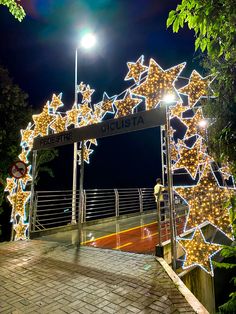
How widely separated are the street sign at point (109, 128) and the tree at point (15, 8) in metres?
3.34

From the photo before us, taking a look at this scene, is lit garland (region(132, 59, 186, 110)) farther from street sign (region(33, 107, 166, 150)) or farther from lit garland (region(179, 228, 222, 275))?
lit garland (region(179, 228, 222, 275))

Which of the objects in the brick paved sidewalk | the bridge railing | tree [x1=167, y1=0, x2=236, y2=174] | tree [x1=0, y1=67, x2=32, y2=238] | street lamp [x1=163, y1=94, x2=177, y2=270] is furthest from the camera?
tree [x1=0, y1=67, x2=32, y2=238]

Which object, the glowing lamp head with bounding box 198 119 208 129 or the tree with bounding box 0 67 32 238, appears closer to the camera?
the glowing lamp head with bounding box 198 119 208 129

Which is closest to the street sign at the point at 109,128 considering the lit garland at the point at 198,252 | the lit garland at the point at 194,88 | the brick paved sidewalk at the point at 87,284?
the lit garland at the point at 194,88

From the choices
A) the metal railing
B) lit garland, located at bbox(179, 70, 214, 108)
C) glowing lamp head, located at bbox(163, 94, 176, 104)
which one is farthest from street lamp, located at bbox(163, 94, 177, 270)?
the metal railing

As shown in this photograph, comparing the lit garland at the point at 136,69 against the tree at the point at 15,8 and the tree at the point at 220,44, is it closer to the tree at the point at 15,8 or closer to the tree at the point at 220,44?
the tree at the point at 15,8

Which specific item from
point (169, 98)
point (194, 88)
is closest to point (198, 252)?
point (169, 98)

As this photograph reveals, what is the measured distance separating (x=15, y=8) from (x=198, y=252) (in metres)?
6.60

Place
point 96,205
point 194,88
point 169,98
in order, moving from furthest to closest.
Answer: point 96,205
point 169,98
point 194,88

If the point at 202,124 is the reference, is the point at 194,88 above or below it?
above

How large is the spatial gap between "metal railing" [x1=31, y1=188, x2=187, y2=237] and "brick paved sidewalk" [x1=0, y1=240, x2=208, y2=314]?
9.60 ft

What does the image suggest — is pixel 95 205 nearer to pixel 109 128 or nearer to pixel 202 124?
pixel 109 128

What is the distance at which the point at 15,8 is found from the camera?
5910 millimetres

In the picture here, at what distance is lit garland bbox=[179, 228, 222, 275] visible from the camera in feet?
18.9
